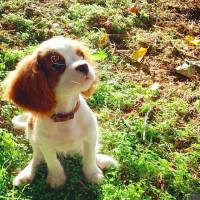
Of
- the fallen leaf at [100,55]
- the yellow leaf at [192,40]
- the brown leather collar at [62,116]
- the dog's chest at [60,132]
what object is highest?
the brown leather collar at [62,116]

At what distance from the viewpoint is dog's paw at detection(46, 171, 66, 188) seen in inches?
159

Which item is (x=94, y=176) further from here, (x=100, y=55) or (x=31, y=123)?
(x=100, y=55)

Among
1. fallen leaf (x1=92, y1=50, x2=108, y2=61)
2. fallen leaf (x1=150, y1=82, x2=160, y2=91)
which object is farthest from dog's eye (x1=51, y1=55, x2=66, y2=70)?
fallen leaf (x1=92, y1=50, x2=108, y2=61)

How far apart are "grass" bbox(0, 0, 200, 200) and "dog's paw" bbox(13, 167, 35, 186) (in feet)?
0.15

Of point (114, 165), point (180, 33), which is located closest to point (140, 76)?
point (180, 33)

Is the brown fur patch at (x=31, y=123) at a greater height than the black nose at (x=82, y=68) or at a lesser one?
lesser

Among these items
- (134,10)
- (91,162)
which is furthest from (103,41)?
(91,162)

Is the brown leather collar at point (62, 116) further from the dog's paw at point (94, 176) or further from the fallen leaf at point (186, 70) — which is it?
the fallen leaf at point (186, 70)

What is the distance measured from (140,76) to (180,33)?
98cm

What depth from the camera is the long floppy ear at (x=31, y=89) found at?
3443mm

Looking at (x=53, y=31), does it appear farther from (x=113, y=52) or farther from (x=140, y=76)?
(x=140, y=76)

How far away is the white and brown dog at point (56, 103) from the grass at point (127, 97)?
0.15 m

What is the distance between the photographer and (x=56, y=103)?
3.57 meters

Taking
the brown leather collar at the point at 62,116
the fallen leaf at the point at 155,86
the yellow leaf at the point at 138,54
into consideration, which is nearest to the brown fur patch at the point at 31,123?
the brown leather collar at the point at 62,116
